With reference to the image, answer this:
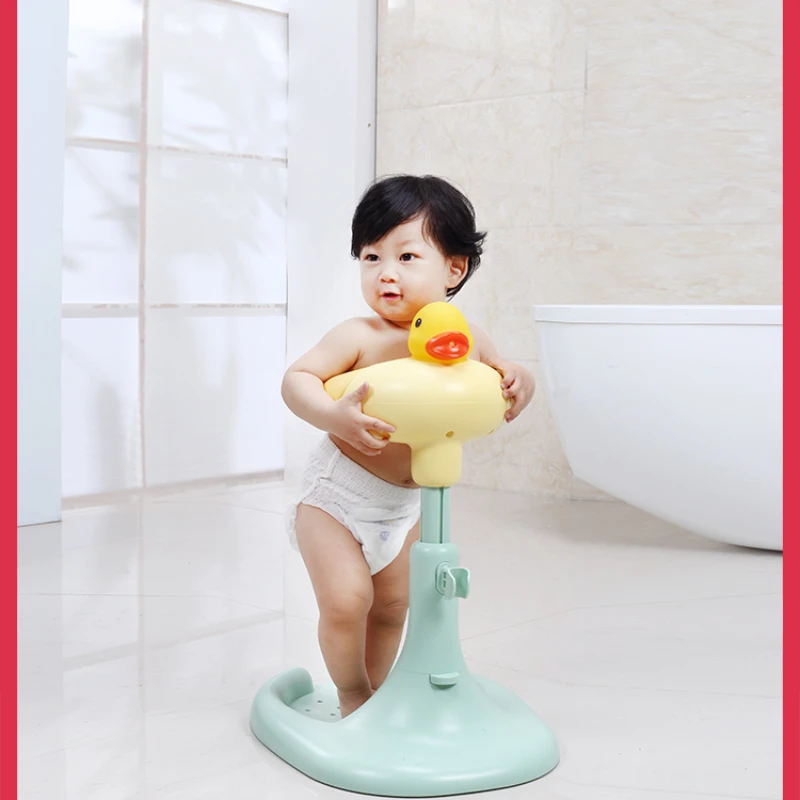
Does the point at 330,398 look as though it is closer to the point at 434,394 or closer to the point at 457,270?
the point at 434,394

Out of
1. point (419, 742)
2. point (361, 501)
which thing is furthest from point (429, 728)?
point (361, 501)

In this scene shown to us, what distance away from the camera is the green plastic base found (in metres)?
1.02

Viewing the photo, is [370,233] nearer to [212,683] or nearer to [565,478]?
[212,683]

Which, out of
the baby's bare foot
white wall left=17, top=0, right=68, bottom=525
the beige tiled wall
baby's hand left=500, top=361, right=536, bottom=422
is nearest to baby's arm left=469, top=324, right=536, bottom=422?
baby's hand left=500, top=361, right=536, bottom=422

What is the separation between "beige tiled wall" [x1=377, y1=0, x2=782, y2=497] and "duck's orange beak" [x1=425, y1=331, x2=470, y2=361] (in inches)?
63.3

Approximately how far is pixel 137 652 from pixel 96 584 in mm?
389

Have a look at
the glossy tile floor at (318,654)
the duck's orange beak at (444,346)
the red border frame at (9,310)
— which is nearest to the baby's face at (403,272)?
the duck's orange beak at (444,346)

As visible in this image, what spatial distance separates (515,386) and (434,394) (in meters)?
0.12

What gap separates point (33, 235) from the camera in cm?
222

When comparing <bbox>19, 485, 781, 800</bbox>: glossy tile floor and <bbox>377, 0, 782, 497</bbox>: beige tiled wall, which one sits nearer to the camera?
<bbox>19, 485, 781, 800</bbox>: glossy tile floor

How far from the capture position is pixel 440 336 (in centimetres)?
106

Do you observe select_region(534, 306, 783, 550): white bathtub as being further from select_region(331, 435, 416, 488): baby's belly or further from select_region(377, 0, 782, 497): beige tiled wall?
select_region(331, 435, 416, 488): baby's belly

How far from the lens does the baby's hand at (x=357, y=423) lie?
1.04 meters

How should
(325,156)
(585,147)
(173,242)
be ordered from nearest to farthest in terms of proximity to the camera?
(585,147), (173,242), (325,156)
